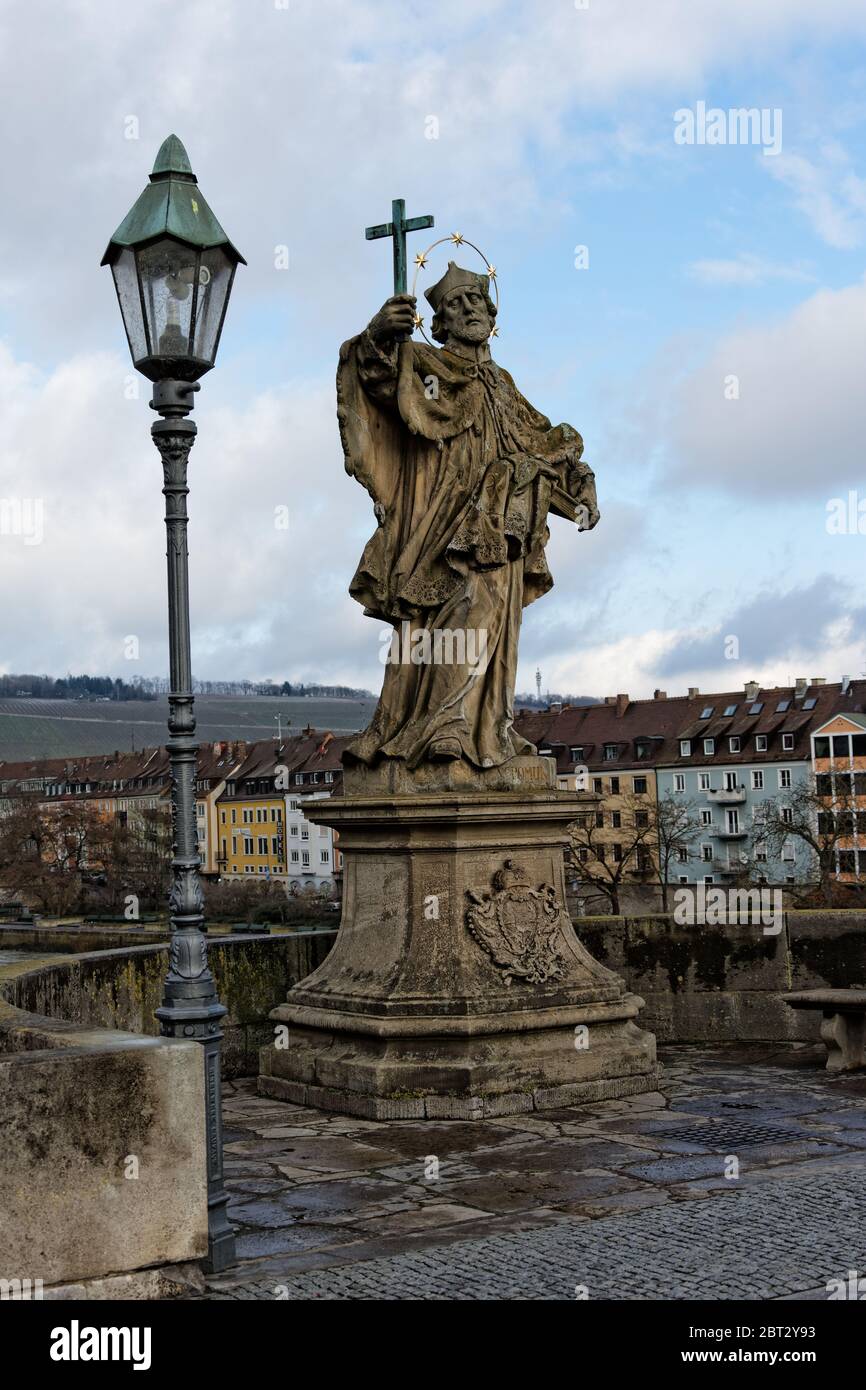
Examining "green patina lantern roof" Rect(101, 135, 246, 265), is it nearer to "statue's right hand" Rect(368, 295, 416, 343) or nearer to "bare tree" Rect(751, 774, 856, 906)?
"statue's right hand" Rect(368, 295, 416, 343)

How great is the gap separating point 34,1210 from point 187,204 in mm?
3188

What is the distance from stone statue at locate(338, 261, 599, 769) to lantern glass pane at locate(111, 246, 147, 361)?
295 cm

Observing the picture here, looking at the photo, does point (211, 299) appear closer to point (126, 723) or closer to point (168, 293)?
point (168, 293)

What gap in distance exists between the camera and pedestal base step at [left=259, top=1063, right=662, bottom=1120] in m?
7.54

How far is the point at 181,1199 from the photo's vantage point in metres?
4.52

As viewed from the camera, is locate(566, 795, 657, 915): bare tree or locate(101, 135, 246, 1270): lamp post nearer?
locate(101, 135, 246, 1270): lamp post

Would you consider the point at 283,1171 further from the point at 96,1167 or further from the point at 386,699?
the point at 386,699

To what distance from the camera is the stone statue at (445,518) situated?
27.3 feet

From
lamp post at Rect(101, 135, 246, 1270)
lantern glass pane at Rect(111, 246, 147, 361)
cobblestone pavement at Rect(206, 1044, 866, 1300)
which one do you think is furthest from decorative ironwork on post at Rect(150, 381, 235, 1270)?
cobblestone pavement at Rect(206, 1044, 866, 1300)

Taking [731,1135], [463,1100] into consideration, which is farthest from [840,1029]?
[463,1100]

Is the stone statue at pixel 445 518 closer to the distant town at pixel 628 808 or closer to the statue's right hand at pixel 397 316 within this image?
the statue's right hand at pixel 397 316

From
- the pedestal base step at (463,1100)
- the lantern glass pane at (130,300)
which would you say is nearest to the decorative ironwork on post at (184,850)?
the lantern glass pane at (130,300)

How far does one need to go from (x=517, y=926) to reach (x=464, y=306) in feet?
10.7
